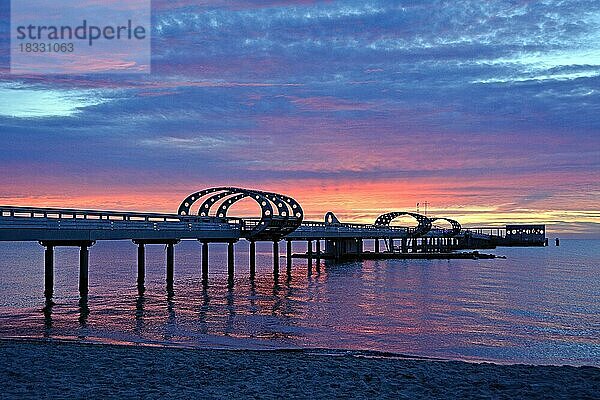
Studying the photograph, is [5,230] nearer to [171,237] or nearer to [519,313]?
[171,237]

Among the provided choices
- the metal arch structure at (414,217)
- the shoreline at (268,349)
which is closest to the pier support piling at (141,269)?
the shoreline at (268,349)

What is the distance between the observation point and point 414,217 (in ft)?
372

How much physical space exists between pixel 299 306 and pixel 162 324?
9.94 meters

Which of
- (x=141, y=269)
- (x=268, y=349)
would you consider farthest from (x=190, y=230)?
(x=268, y=349)

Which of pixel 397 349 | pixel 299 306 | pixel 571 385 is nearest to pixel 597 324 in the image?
pixel 397 349

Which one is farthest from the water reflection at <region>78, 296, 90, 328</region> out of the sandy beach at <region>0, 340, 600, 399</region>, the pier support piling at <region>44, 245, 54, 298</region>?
the sandy beach at <region>0, 340, 600, 399</region>

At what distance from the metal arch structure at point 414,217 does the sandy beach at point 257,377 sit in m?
93.4

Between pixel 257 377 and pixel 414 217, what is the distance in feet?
330

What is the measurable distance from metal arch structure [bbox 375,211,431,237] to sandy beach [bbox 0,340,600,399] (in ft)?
306

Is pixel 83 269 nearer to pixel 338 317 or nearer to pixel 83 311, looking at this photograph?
pixel 83 311

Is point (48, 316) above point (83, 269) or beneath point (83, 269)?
beneath

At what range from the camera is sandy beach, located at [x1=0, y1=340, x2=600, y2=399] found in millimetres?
13586

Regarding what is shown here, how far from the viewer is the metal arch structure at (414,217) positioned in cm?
11156

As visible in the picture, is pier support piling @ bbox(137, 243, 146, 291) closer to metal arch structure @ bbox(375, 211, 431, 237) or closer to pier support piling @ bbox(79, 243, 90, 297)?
pier support piling @ bbox(79, 243, 90, 297)
